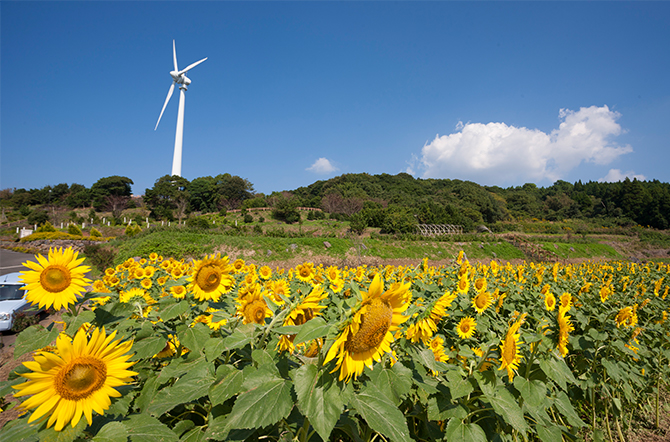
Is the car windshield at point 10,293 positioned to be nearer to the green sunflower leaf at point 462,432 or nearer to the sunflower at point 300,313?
the sunflower at point 300,313

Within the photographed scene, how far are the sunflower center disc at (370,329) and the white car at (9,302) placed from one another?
8.73 metres

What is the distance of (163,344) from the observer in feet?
5.25

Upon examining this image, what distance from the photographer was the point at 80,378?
3.71 feet

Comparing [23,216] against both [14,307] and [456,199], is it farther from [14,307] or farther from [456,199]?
[456,199]

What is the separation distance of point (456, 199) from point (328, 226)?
45.3m

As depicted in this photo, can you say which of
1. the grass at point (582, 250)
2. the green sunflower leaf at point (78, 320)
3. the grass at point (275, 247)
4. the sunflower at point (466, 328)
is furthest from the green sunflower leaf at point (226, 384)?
the grass at point (582, 250)

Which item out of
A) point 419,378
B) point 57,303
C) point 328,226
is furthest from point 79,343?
point 328,226

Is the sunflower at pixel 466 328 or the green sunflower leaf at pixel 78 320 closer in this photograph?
the green sunflower leaf at pixel 78 320

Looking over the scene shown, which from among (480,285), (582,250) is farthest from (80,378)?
(582,250)

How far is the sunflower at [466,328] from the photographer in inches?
116

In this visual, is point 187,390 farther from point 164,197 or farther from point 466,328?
point 164,197

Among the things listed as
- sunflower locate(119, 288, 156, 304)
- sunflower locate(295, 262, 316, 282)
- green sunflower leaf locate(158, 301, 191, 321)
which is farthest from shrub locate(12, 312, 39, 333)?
green sunflower leaf locate(158, 301, 191, 321)

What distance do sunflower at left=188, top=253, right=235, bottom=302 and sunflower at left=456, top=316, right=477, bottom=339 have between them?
90.1 inches

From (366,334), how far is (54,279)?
195 cm
